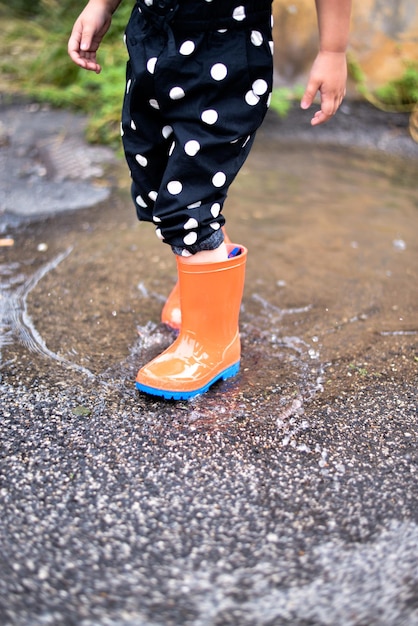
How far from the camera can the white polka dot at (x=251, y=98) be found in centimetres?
143

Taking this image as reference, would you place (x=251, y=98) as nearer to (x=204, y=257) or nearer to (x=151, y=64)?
(x=151, y=64)

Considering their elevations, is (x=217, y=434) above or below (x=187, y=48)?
below

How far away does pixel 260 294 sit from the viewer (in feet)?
6.81

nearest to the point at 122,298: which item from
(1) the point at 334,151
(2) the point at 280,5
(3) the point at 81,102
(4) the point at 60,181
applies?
(4) the point at 60,181

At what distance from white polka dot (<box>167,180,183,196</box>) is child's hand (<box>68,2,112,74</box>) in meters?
0.39

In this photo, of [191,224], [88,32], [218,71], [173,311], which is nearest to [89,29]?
[88,32]

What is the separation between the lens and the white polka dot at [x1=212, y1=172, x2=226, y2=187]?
4.78ft

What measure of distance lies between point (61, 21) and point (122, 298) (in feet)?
11.0

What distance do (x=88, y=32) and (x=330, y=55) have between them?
1.94 feet

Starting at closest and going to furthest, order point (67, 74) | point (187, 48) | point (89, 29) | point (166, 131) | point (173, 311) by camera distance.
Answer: point (187, 48) → point (166, 131) → point (89, 29) → point (173, 311) → point (67, 74)

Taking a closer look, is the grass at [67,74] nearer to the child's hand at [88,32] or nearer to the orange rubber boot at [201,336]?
the child's hand at [88,32]

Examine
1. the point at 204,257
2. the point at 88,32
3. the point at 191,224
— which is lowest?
the point at 204,257

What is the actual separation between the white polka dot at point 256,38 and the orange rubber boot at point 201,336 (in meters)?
0.47

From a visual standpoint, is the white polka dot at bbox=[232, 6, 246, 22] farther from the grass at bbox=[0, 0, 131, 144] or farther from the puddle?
the grass at bbox=[0, 0, 131, 144]
